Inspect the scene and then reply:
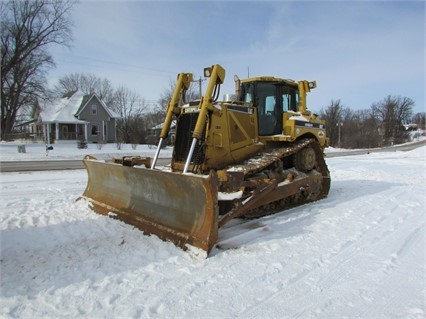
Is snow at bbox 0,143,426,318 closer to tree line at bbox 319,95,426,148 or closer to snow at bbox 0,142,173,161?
snow at bbox 0,142,173,161

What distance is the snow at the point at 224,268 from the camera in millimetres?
3330

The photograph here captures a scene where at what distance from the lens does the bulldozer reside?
16.9ft

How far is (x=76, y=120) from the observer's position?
41.6 meters

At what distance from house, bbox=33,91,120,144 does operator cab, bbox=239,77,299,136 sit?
35.5 m

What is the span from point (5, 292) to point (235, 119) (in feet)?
14.9

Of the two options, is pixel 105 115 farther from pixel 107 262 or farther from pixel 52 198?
pixel 107 262

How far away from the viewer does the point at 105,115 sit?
147 ft

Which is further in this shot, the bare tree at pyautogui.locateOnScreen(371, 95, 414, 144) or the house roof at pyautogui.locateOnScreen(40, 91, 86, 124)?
the bare tree at pyautogui.locateOnScreen(371, 95, 414, 144)

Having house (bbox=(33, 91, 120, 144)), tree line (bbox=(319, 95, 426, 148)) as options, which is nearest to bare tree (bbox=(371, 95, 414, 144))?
tree line (bbox=(319, 95, 426, 148))

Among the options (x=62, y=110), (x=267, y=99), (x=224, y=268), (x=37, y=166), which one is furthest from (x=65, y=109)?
(x=224, y=268)

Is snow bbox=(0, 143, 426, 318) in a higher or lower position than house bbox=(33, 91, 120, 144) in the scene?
lower

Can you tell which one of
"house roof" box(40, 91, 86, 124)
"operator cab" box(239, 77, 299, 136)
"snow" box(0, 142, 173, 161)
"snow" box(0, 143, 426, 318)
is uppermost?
"house roof" box(40, 91, 86, 124)

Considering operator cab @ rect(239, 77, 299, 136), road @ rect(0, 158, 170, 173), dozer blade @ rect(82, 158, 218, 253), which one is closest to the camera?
dozer blade @ rect(82, 158, 218, 253)

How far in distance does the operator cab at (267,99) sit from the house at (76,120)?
3548 cm
